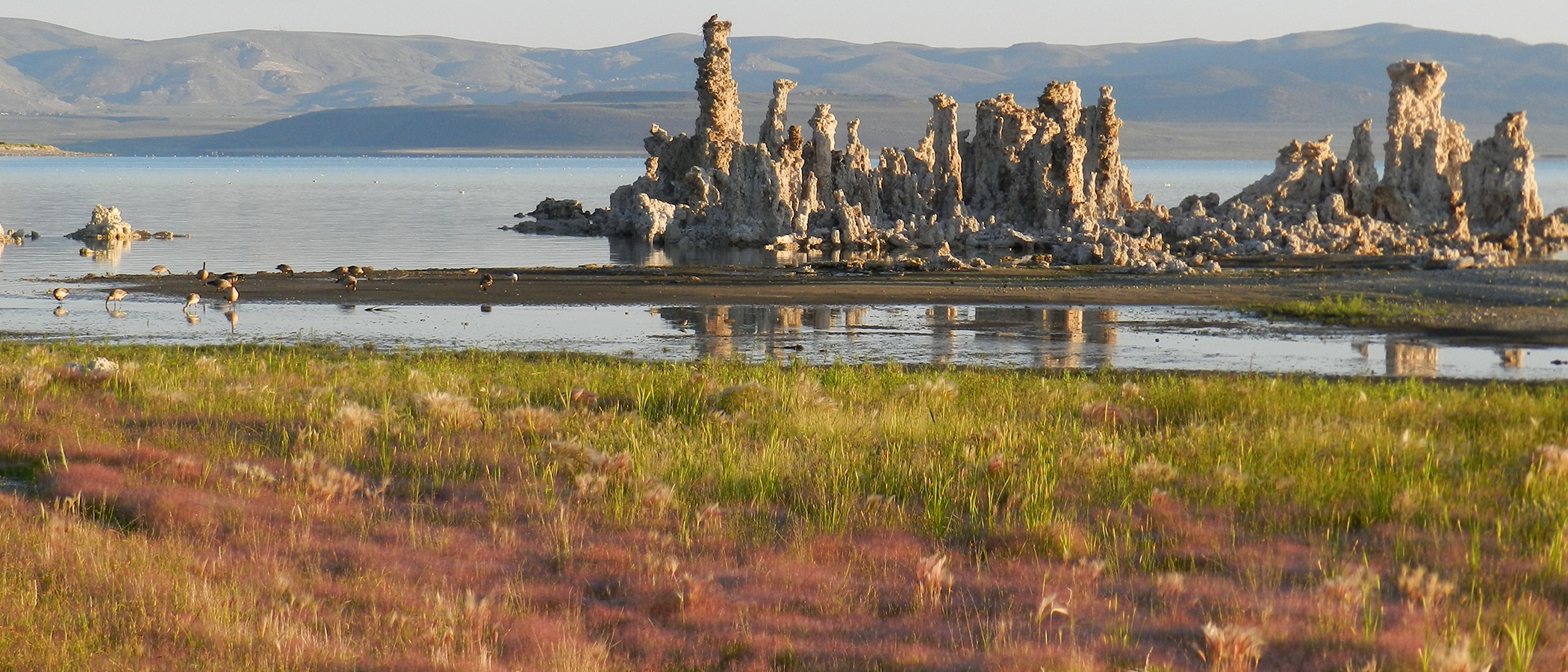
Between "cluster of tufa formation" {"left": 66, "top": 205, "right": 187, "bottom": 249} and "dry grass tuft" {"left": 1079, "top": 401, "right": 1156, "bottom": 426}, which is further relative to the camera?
"cluster of tufa formation" {"left": 66, "top": 205, "right": 187, "bottom": 249}

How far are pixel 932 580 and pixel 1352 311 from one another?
89.0ft

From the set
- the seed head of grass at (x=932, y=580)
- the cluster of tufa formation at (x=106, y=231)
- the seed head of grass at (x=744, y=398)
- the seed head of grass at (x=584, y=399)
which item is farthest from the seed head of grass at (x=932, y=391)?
the cluster of tufa formation at (x=106, y=231)

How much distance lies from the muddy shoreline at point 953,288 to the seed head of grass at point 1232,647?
2497 cm

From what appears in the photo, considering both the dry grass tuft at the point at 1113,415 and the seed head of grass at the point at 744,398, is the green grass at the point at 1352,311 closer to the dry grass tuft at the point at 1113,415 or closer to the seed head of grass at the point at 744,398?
the dry grass tuft at the point at 1113,415

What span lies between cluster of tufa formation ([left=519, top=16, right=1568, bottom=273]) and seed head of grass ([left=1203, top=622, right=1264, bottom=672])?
47779 millimetres

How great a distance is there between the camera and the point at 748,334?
2862 centimetres

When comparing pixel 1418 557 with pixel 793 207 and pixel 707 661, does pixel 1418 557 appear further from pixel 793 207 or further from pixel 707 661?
pixel 793 207

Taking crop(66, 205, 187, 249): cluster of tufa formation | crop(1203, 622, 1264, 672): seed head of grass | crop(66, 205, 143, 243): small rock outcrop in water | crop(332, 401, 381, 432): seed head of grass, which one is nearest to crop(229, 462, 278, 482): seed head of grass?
crop(332, 401, 381, 432): seed head of grass

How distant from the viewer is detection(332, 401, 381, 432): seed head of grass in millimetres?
10734

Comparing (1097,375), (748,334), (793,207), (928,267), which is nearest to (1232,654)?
(1097,375)

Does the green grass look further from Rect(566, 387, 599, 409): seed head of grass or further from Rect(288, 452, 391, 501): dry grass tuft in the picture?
Rect(288, 452, 391, 501): dry grass tuft

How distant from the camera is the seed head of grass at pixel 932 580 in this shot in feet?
23.0

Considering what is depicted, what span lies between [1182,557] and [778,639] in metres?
2.62

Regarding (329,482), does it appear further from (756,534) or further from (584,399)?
(584,399)
